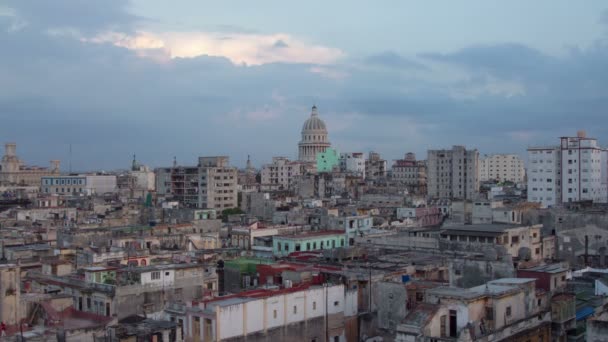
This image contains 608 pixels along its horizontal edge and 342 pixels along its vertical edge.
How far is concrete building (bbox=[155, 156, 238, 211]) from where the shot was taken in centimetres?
11312

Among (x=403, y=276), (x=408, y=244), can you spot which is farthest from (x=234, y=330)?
(x=408, y=244)

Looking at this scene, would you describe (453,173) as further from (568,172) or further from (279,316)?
(279,316)

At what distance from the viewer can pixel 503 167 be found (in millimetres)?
185625

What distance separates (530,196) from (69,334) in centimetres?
7176

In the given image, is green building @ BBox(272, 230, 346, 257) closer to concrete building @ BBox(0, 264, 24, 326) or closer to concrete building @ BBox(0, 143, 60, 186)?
concrete building @ BBox(0, 264, 24, 326)

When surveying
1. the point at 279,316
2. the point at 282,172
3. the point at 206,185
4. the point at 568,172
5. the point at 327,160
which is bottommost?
the point at 279,316

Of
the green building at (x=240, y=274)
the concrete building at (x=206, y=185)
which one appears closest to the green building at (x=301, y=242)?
the green building at (x=240, y=274)

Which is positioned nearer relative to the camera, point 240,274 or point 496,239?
point 240,274

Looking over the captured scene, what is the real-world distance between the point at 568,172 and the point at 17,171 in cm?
12118

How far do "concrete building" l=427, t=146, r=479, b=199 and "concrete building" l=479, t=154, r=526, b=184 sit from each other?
53.4 metres

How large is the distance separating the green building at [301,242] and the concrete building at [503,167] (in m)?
129

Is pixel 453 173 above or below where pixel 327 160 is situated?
below

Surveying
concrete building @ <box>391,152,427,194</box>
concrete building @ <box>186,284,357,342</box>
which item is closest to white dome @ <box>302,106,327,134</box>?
concrete building @ <box>391,152,427,194</box>

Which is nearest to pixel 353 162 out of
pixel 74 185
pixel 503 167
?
pixel 503 167
